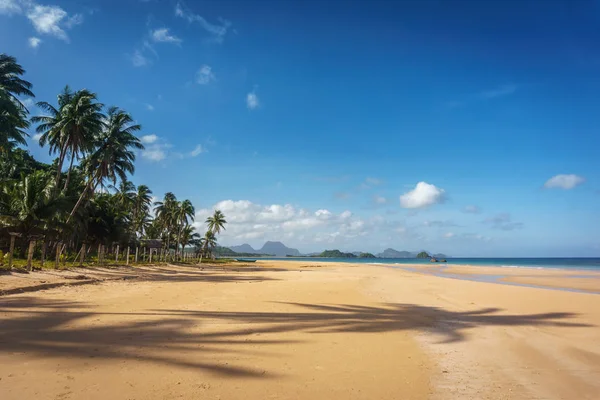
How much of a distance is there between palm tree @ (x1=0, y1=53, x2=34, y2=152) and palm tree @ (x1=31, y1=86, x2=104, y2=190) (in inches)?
109

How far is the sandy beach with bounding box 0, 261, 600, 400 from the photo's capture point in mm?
5047

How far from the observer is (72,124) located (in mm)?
31109

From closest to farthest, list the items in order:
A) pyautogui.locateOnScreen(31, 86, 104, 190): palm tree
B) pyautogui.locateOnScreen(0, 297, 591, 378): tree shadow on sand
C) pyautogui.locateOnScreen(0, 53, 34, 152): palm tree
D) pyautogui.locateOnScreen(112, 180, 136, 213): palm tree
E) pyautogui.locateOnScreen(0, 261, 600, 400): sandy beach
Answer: pyautogui.locateOnScreen(0, 261, 600, 400): sandy beach, pyautogui.locateOnScreen(0, 297, 591, 378): tree shadow on sand, pyautogui.locateOnScreen(0, 53, 34, 152): palm tree, pyautogui.locateOnScreen(31, 86, 104, 190): palm tree, pyautogui.locateOnScreen(112, 180, 136, 213): palm tree

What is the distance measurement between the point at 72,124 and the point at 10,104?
382 inches

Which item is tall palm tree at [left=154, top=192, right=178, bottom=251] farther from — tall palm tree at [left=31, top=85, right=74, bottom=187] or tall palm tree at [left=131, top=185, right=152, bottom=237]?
tall palm tree at [left=31, top=85, right=74, bottom=187]

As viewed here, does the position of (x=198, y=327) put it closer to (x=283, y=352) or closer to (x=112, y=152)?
(x=283, y=352)

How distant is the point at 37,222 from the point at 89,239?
17.3 meters

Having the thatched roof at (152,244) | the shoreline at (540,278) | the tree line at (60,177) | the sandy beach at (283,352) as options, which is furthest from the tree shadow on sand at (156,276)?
the thatched roof at (152,244)

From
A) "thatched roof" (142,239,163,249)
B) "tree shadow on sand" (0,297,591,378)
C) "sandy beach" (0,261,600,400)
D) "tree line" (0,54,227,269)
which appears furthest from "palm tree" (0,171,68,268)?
"thatched roof" (142,239,163,249)

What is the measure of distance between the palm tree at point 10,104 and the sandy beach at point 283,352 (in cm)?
1604

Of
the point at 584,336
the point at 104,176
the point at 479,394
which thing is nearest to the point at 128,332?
the point at 479,394

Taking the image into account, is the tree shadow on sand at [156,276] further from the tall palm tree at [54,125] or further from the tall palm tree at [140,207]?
the tall palm tree at [140,207]

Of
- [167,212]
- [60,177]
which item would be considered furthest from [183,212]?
[60,177]

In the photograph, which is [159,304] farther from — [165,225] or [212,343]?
[165,225]
